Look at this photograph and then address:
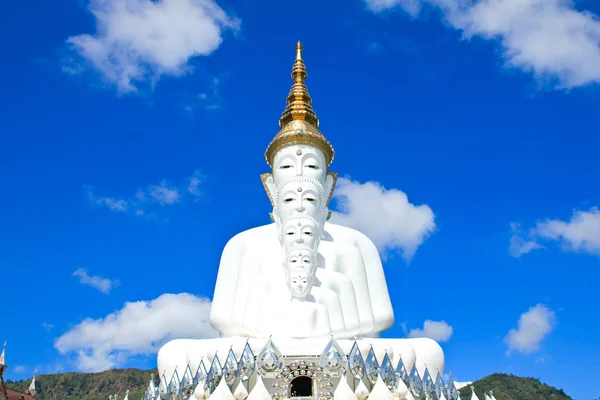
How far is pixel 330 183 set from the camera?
17562 mm

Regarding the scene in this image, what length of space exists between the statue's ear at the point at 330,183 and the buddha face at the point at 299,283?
3.57 meters

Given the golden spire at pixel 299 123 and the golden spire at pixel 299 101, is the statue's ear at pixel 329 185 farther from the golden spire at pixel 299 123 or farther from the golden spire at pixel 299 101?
the golden spire at pixel 299 101

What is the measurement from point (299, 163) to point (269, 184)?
6.76 feet

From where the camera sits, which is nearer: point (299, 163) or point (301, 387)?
point (301, 387)

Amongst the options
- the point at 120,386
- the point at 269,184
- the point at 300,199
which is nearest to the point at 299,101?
the point at 269,184

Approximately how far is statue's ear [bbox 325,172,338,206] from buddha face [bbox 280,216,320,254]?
2.33m

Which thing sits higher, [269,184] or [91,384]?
[91,384]

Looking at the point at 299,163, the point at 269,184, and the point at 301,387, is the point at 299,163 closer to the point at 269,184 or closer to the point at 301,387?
the point at 269,184

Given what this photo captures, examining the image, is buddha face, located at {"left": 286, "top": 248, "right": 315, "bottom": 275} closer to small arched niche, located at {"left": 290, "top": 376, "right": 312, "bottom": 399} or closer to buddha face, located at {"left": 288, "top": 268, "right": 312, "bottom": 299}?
buddha face, located at {"left": 288, "top": 268, "right": 312, "bottom": 299}

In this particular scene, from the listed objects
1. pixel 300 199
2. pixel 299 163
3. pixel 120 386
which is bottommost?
pixel 300 199

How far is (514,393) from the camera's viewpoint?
1833 inches

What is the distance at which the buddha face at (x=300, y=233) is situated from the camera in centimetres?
1498

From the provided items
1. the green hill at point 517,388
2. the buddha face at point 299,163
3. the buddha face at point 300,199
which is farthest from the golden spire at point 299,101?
the green hill at point 517,388

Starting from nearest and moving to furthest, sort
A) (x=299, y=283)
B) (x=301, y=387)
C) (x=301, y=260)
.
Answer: (x=301, y=387)
(x=299, y=283)
(x=301, y=260)
